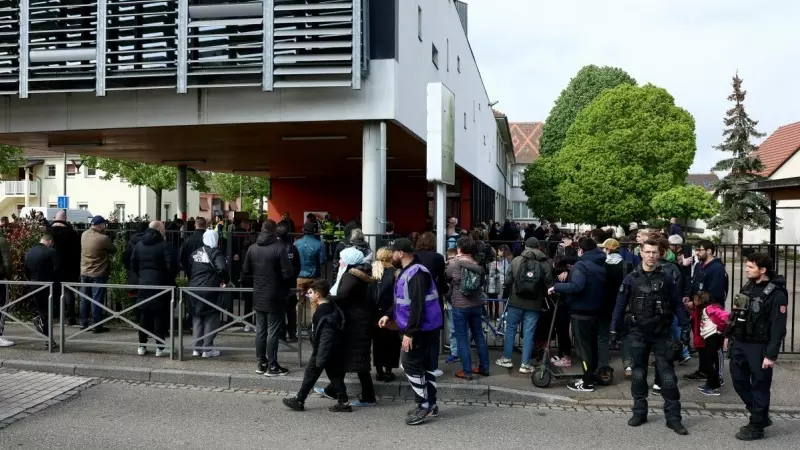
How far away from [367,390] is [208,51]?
7625mm

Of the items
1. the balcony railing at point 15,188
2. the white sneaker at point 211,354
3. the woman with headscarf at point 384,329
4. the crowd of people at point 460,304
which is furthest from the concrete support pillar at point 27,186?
the woman with headscarf at point 384,329

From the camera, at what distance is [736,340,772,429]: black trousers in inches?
230

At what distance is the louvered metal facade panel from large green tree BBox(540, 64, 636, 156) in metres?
45.1

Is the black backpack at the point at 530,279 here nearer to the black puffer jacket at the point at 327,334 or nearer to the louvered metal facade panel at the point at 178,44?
the black puffer jacket at the point at 327,334

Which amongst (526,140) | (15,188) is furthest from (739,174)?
(15,188)

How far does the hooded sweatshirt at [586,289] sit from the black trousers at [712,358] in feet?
4.20

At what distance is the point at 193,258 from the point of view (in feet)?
28.5

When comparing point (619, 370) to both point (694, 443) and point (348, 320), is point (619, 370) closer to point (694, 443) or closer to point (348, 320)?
point (694, 443)

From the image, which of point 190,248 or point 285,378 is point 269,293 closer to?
point 285,378

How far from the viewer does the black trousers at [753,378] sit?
5832 mm

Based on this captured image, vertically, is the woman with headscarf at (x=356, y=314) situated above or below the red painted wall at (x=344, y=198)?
below

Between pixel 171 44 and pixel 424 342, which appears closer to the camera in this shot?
pixel 424 342

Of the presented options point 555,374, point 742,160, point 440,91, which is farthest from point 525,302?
point 742,160

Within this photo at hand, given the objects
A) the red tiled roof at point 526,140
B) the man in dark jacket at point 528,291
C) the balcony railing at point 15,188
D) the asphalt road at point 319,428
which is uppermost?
the red tiled roof at point 526,140
